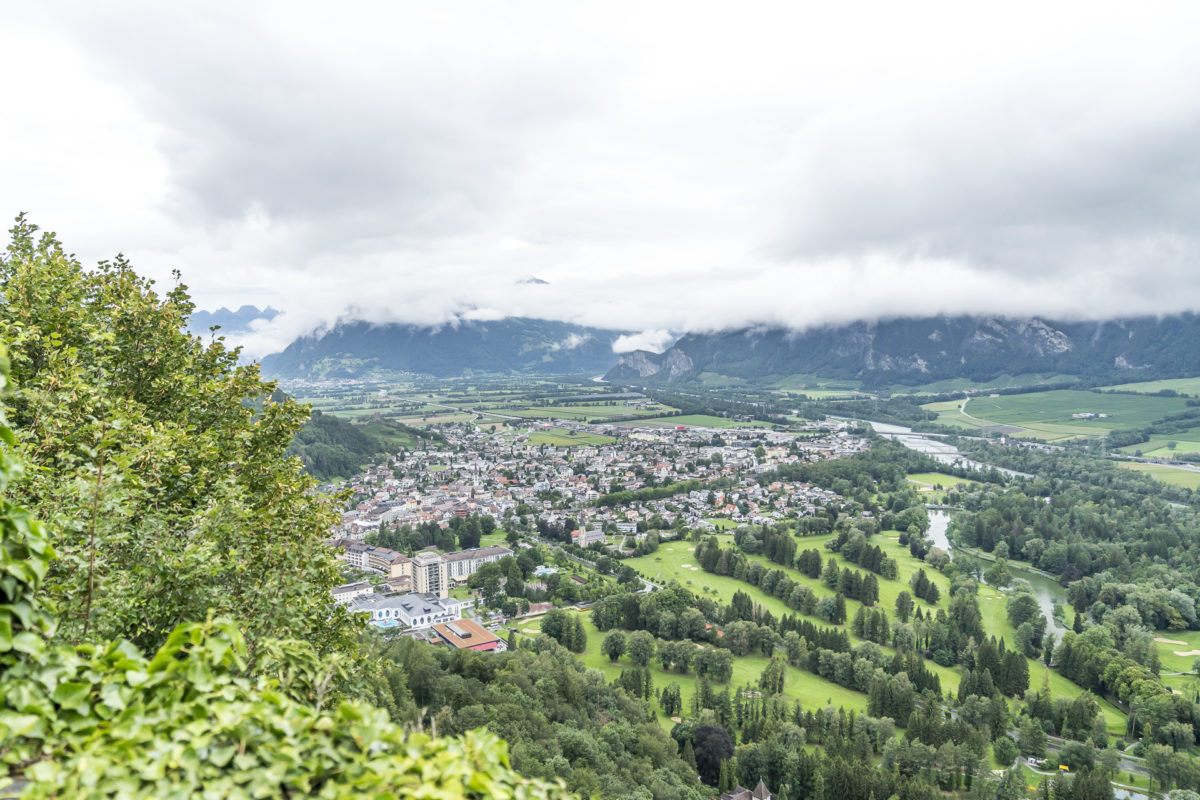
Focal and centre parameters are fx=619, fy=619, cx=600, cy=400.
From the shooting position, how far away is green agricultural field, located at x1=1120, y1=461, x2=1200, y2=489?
84062 millimetres

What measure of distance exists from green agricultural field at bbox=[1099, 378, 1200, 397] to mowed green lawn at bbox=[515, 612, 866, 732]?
6966 inches

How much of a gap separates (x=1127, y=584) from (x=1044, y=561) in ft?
32.6

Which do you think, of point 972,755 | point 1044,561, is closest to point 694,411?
point 1044,561

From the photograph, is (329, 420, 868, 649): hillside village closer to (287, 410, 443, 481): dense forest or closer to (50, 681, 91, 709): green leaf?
(287, 410, 443, 481): dense forest

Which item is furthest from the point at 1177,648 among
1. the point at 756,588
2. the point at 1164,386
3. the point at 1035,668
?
the point at 1164,386

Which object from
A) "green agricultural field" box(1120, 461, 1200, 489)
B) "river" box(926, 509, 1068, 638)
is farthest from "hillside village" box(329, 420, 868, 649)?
"green agricultural field" box(1120, 461, 1200, 489)

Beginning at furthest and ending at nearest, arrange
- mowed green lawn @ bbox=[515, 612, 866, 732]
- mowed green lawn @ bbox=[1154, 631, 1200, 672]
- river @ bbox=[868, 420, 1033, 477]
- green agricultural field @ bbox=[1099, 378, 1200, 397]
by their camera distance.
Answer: green agricultural field @ bbox=[1099, 378, 1200, 397]
river @ bbox=[868, 420, 1033, 477]
mowed green lawn @ bbox=[1154, 631, 1200, 672]
mowed green lawn @ bbox=[515, 612, 866, 732]

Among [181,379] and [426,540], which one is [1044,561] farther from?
[181,379]

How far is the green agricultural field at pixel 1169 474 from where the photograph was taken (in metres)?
84.1

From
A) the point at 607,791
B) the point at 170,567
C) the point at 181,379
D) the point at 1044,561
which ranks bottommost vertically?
the point at 1044,561

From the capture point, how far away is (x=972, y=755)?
28.0m

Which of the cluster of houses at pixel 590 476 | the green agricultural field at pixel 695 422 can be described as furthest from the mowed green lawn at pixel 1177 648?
the green agricultural field at pixel 695 422

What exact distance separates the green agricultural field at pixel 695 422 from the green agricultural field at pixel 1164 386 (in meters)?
107

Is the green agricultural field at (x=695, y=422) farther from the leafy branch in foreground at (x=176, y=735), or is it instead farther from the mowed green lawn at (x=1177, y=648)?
the leafy branch in foreground at (x=176, y=735)
